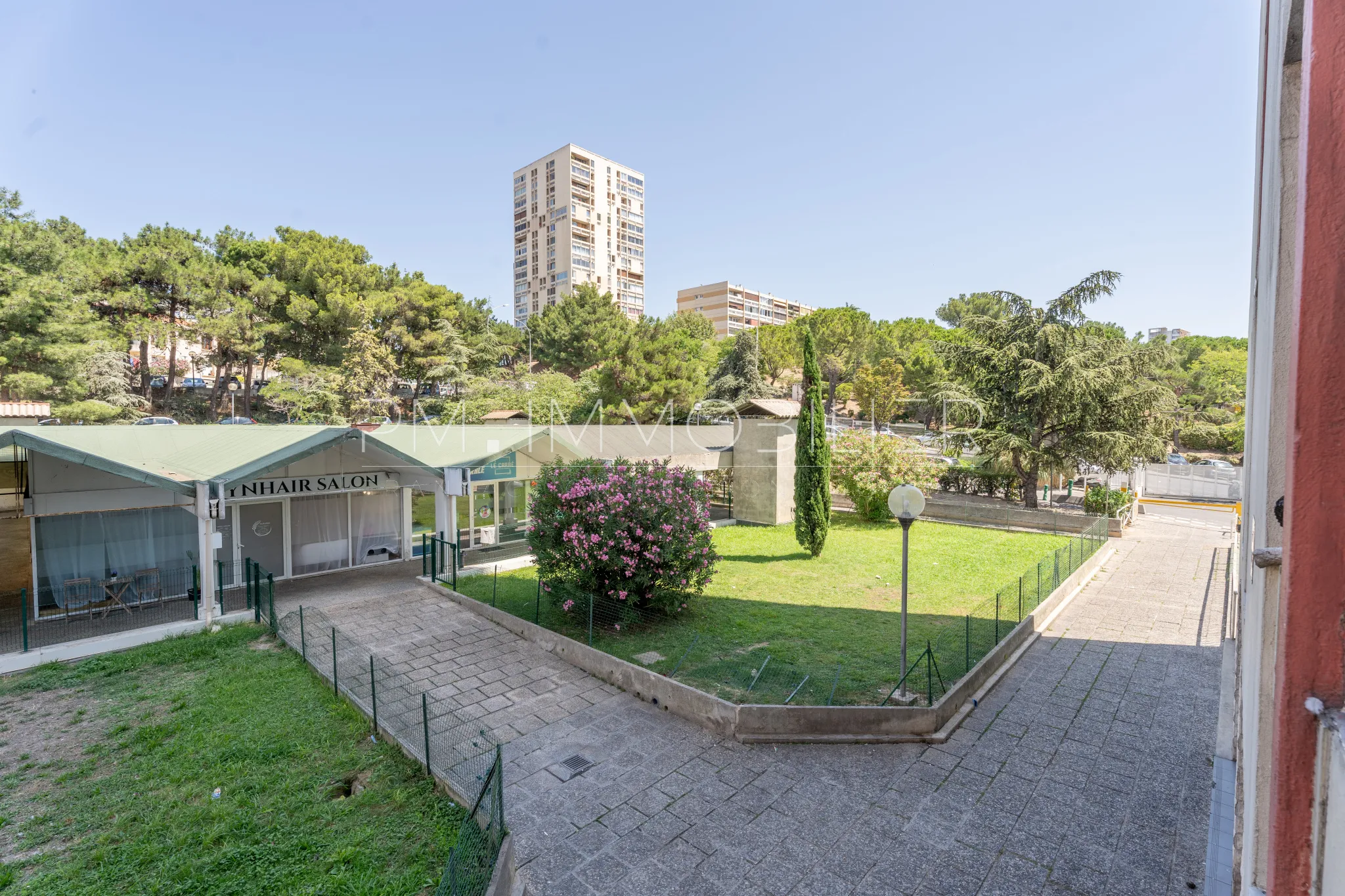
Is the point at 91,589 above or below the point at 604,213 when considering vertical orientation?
below

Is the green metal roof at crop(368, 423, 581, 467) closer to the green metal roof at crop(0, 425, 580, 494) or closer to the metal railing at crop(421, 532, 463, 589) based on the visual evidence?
the green metal roof at crop(0, 425, 580, 494)

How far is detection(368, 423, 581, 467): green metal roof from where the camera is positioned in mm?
15438

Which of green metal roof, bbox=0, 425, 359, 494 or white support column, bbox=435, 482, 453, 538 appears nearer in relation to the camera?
green metal roof, bbox=0, 425, 359, 494

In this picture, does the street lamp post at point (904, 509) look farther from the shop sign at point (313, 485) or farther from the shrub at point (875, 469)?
Result: the shrub at point (875, 469)

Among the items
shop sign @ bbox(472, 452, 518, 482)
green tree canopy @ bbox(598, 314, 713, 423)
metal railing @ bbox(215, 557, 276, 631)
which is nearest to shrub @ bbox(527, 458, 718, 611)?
metal railing @ bbox(215, 557, 276, 631)

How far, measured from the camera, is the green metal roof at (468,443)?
15.4 metres

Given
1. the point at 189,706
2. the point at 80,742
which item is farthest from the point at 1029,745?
the point at 80,742

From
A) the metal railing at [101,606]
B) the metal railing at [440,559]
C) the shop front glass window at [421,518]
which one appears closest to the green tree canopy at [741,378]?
the shop front glass window at [421,518]

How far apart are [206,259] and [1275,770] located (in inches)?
1664

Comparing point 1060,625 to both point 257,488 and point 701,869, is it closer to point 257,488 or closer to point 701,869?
point 701,869

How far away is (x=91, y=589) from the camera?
41.1 feet

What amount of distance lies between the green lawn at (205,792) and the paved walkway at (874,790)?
1.36 metres

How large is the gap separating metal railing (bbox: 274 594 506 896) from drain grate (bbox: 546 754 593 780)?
836mm

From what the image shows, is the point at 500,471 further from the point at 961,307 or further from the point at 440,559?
the point at 961,307
